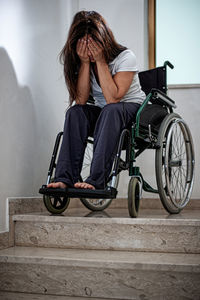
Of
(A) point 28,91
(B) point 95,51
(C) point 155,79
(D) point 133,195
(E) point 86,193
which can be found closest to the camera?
(E) point 86,193

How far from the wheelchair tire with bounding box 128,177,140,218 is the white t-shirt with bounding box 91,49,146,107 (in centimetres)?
40

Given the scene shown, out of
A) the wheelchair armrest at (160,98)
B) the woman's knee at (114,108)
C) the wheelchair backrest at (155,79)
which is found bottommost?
the woman's knee at (114,108)

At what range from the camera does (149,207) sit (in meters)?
2.74

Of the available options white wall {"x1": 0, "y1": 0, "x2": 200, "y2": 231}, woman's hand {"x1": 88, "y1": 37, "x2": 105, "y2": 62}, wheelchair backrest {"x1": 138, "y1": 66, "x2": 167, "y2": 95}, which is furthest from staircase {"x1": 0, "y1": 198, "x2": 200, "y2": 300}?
wheelchair backrest {"x1": 138, "y1": 66, "x2": 167, "y2": 95}

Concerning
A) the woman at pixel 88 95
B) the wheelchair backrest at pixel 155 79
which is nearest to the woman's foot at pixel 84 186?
the woman at pixel 88 95

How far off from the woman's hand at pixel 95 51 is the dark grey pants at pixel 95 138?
8.9 inches

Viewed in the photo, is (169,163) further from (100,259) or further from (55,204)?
(100,259)

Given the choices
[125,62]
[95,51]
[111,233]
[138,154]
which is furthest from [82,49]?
[111,233]

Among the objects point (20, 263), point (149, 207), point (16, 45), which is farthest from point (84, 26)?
point (149, 207)

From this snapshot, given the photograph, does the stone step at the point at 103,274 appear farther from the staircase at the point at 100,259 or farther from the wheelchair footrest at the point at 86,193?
the wheelchair footrest at the point at 86,193

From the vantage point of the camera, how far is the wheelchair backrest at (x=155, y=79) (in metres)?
2.28

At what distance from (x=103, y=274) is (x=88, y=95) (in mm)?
880

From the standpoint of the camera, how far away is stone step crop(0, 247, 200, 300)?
146 centimetres

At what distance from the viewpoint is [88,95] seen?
81.4 inches
